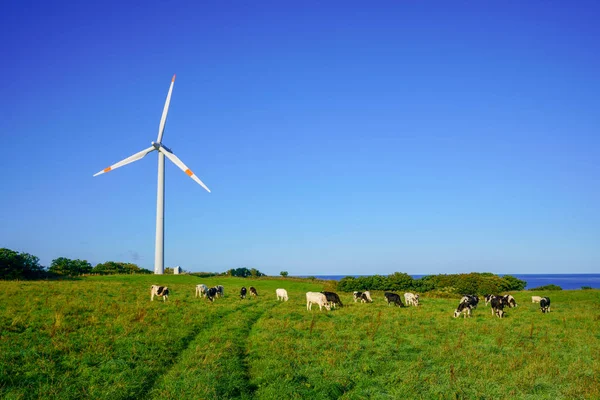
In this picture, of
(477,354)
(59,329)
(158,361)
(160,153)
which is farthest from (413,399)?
(160,153)

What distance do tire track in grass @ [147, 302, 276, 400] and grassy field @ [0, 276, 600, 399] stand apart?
49mm

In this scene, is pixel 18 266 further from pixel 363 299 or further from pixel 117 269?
pixel 363 299

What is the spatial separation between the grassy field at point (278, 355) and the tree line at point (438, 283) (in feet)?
107

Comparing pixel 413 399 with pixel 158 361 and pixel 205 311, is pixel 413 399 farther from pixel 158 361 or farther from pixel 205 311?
pixel 205 311

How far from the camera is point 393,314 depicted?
2684cm

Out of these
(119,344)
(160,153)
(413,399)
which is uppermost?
(160,153)

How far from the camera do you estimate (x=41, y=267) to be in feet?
189

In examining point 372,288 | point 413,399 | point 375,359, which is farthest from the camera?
point 372,288

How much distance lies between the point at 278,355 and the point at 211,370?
283 cm

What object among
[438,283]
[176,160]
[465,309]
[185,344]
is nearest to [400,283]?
[438,283]

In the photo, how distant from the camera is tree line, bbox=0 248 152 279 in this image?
52562mm

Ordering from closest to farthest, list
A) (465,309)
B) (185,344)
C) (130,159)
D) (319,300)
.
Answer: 1. (185,344)
2. (465,309)
3. (319,300)
4. (130,159)

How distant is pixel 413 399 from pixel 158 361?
829cm

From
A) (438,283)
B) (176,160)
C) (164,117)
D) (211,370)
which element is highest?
(164,117)
